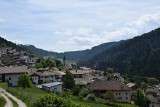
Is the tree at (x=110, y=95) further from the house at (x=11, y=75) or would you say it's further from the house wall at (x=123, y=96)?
the house at (x=11, y=75)

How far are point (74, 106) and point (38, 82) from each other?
68046 millimetres

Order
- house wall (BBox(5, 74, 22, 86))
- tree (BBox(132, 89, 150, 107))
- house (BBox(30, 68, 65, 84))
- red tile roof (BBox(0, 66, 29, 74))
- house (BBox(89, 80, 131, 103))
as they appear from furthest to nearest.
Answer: house (BBox(30, 68, 65, 84))
house (BBox(89, 80, 131, 103))
tree (BBox(132, 89, 150, 107))
red tile roof (BBox(0, 66, 29, 74))
house wall (BBox(5, 74, 22, 86))

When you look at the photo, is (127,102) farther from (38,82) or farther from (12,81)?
(12,81)

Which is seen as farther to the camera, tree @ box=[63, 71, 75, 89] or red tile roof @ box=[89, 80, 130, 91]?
red tile roof @ box=[89, 80, 130, 91]

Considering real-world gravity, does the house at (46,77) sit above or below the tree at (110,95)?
above

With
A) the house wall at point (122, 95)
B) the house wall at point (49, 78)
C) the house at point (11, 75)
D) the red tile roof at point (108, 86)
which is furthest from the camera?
the house wall at point (49, 78)

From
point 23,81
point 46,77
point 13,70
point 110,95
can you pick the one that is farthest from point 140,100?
point 13,70

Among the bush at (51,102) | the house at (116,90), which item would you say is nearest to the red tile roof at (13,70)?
the house at (116,90)

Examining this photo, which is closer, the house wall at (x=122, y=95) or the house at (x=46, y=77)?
the house wall at (x=122, y=95)

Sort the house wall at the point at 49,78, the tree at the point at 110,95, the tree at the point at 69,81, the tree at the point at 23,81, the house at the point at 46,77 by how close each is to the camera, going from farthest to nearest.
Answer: the house wall at the point at 49,78
the house at the point at 46,77
the tree at the point at 110,95
the tree at the point at 69,81
the tree at the point at 23,81

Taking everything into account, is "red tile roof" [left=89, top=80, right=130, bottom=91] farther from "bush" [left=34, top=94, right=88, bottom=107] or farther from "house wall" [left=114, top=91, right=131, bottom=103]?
"bush" [left=34, top=94, right=88, bottom=107]

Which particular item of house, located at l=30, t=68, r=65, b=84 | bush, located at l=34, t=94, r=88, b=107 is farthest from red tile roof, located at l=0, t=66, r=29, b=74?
bush, located at l=34, t=94, r=88, b=107

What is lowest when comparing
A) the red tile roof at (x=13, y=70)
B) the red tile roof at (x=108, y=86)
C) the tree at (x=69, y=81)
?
the red tile roof at (x=108, y=86)

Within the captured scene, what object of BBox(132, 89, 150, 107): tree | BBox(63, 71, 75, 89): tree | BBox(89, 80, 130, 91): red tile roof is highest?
BBox(63, 71, 75, 89): tree
